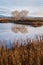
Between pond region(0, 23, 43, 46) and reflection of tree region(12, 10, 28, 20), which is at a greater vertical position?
reflection of tree region(12, 10, 28, 20)

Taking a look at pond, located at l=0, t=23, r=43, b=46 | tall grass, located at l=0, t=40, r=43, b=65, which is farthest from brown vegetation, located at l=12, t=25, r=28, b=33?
tall grass, located at l=0, t=40, r=43, b=65

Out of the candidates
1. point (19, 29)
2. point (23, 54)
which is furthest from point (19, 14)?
point (23, 54)

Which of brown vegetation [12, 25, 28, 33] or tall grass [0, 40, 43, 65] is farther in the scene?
brown vegetation [12, 25, 28, 33]

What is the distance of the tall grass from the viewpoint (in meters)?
1.58

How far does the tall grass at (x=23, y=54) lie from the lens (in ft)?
5.18

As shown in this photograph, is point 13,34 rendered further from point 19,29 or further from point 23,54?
point 23,54

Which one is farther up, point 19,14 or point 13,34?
point 19,14

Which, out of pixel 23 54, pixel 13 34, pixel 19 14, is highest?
pixel 19 14

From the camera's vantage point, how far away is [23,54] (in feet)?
5.36

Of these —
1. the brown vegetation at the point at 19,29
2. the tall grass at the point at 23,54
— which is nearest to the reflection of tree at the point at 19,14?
the brown vegetation at the point at 19,29

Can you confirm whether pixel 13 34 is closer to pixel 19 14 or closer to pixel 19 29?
pixel 19 29

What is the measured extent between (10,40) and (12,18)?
0.24 m

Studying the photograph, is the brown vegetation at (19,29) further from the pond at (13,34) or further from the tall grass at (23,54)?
the tall grass at (23,54)

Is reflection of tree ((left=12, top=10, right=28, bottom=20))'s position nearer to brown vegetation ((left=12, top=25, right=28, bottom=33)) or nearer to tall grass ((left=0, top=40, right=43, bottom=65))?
brown vegetation ((left=12, top=25, right=28, bottom=33))
